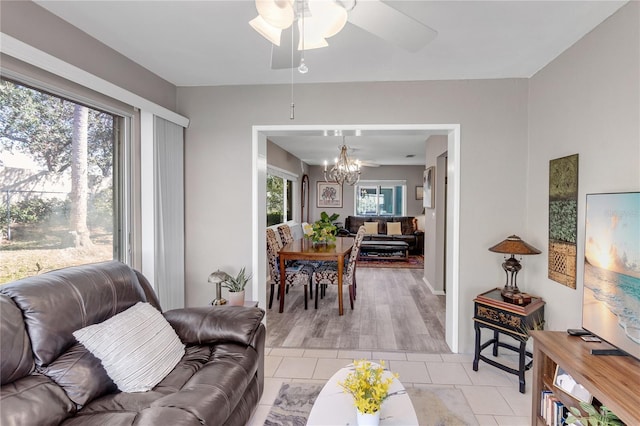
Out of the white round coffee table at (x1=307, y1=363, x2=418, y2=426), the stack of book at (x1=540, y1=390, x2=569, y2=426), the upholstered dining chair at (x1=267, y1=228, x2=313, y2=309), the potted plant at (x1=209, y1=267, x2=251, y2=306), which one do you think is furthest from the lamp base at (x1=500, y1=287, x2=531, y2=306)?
the upholstered dining chair at (x1=267, y1=228, x2=313, y2=309)

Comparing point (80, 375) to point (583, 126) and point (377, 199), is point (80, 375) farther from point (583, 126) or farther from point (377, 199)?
point (377, 199)

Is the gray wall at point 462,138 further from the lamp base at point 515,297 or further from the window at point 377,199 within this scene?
the window at point 377,199

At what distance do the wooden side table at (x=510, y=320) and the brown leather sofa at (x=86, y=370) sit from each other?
5.99 ft

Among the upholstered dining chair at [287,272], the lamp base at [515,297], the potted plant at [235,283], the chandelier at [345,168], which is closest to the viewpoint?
the lamp base at [515,297]

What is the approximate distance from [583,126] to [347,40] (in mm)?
1696

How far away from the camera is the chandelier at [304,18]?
1.23 m

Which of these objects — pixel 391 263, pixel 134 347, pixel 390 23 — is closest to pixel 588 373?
pixel 390 23

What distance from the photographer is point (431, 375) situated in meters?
2.72

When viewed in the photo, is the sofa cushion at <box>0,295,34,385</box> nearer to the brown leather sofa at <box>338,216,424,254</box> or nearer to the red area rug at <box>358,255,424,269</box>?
the red area rug at <box>358,255,424,269</box>

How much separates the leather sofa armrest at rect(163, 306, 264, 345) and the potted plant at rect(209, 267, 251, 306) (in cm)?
61

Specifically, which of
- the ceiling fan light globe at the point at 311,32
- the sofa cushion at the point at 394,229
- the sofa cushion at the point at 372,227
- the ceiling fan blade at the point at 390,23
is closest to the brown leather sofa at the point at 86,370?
the ceiling fan light globe at the point at 311,32

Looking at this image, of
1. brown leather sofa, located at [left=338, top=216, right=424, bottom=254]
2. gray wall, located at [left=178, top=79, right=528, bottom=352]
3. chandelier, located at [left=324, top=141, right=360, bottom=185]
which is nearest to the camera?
gray wall, located at [left=178, top=79, right=528, bottom=352]

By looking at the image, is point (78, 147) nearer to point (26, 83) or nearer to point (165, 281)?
point (26, 83)

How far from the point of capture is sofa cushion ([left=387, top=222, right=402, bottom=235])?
8773 mm
